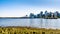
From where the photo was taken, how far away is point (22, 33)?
50.0ft

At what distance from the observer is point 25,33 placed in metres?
15.4

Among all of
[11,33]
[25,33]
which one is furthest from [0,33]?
[25,33]

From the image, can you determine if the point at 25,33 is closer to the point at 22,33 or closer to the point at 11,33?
the point at 22,33

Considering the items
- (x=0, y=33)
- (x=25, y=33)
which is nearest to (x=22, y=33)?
(x=25, y=33)

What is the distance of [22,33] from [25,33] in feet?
0.97

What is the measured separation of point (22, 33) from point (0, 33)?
1.97m

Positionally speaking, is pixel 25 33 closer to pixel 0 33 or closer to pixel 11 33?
pixel 11 33

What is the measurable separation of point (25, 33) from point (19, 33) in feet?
1.77

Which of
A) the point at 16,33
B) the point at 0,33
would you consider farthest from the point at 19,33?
the point at 0,33

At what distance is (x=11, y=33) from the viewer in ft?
49.9

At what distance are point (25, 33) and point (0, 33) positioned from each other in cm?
226

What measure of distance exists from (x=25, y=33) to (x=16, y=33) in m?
0.81

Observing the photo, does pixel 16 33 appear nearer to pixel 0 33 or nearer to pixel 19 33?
pixel 19 33

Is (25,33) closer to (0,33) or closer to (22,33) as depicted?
(22,33)
